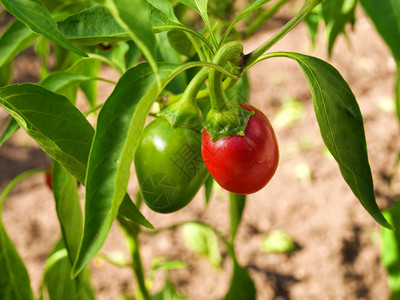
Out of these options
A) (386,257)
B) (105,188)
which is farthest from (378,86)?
(105,188)

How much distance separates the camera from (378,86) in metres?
2.20

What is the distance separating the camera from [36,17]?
42 cm

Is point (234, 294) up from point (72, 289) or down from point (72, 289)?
down

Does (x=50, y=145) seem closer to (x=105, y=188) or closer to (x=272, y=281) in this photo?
(x=105, y=188)

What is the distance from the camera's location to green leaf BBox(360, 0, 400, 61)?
0.43 meters

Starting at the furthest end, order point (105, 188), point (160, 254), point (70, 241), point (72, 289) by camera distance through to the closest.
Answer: point (160, 254) → point (72, 289) → point (70, 241) → point (105, 188)

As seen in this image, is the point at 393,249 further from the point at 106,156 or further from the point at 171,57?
the point at 106,156

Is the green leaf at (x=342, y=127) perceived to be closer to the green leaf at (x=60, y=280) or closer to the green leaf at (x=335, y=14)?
the green leaf at (x=335, y=14)

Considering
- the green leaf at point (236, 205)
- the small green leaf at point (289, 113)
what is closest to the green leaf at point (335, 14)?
the green leaf at point (236, 205)

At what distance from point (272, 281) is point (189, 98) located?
46.5 inches

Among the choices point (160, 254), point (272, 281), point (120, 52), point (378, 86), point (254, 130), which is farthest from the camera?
point (378, 86)

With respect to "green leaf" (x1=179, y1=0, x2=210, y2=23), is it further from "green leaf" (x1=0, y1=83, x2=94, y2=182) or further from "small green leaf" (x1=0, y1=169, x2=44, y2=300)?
"small green leaf" (x1=0, y1=169, x2=44, y2=300)

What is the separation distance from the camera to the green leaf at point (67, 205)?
625 millimetres

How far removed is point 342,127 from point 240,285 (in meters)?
0.59
